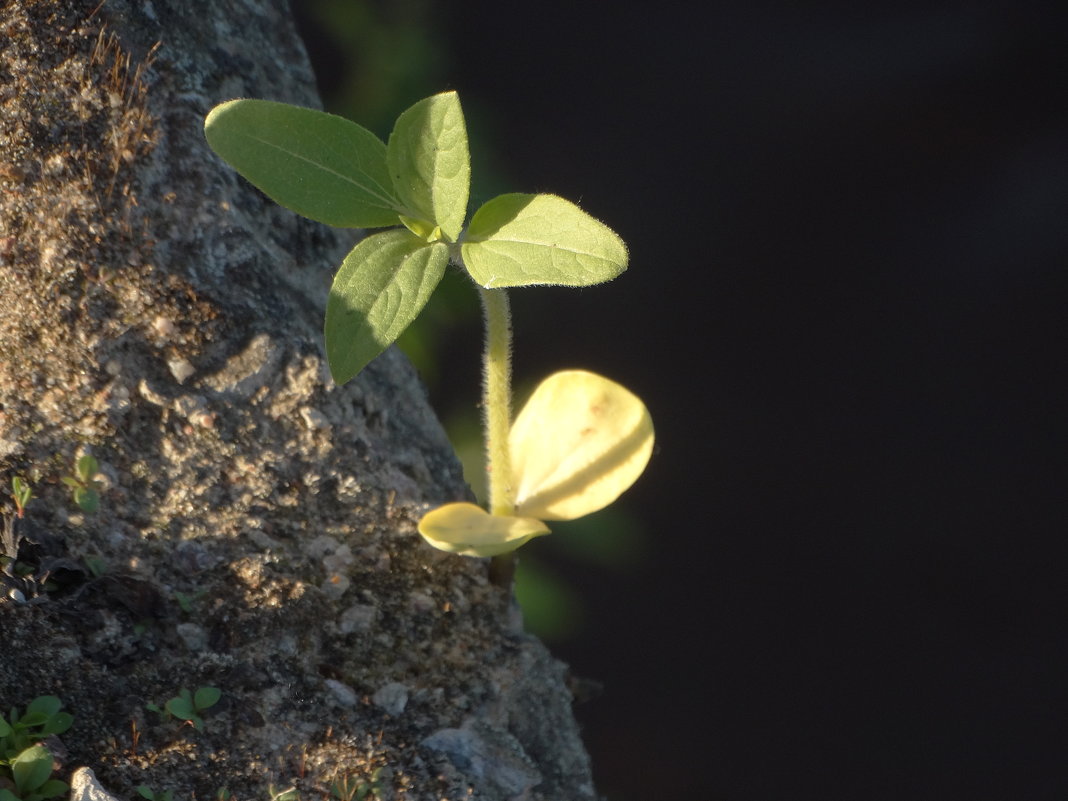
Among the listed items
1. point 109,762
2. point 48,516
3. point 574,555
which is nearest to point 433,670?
point 109,762

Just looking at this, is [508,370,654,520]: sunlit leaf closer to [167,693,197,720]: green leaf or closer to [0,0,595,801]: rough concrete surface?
[0,0,595,801]: rough concrete surface

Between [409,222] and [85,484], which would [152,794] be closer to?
[85,484]

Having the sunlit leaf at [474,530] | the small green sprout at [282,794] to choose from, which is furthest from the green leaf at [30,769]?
the sunlit leaf at [474,530]

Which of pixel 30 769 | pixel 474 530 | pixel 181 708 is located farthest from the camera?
pixel 474 530

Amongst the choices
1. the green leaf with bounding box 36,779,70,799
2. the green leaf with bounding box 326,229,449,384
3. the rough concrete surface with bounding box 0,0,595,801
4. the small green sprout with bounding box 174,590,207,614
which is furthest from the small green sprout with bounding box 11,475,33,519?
the green leaf with bounding box 326,229,449,384

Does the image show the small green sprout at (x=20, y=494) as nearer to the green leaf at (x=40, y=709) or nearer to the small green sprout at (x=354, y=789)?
the green leaf at (x=40, y=709)

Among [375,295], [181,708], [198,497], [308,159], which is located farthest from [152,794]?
[308,159]
